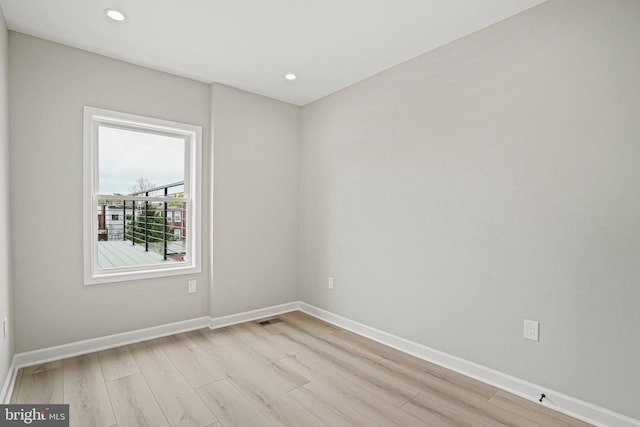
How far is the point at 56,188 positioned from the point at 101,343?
136 centimetres

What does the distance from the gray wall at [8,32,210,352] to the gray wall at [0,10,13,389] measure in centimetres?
13

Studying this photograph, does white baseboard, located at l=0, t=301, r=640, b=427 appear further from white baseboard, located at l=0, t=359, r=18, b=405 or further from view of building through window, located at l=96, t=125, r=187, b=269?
view of building through window, located at l=96, t=125, r=187, b=269

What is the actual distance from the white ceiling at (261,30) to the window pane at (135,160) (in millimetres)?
671

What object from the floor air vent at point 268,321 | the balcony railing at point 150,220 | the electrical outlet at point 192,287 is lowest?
the floor air vent at point 268,321

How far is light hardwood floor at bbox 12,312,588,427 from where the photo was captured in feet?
6.40

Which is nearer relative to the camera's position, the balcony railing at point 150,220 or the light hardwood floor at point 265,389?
the light hardwood floor at point 265,389

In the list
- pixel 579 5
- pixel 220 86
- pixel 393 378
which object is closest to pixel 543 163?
pixel 579 5

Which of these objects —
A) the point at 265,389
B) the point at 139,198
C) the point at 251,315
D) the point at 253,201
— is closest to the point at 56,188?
the point at 139,198

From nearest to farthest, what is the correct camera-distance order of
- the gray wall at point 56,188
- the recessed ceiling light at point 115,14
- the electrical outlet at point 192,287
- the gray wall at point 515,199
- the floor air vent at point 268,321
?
the gray wall at point 515,199
the recessed ceiling light at point 115,14
the gray wall at point 56,188
the electrical outlet at point 192,287
the floor air vent at point 268,321

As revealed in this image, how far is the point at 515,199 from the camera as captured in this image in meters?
2.25

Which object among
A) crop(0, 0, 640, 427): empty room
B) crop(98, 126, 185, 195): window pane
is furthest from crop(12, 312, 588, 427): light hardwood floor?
crop(98, 126, 185, 195): window pane

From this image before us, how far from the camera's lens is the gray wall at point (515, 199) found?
1.85 metres

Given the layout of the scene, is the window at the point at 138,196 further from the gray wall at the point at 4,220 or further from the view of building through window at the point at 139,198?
the gray wall at the point at 4,220

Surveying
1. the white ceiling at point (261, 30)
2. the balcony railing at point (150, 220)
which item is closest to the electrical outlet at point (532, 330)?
the white ceiling at point (261, 30)
